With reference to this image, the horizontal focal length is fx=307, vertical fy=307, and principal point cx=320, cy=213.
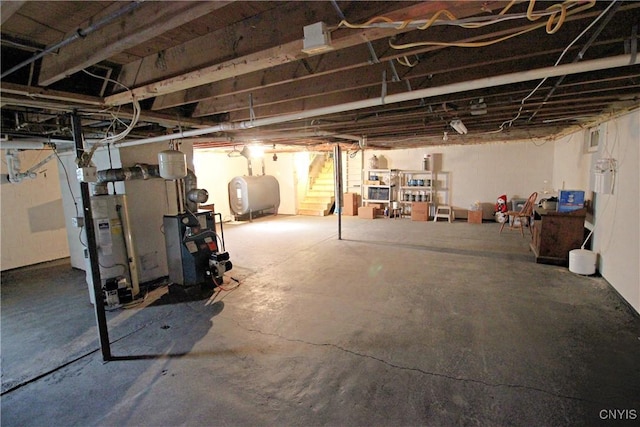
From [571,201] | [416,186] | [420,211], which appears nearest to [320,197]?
[416,186]

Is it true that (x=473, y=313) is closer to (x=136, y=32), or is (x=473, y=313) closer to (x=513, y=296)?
(x=513, y=296)

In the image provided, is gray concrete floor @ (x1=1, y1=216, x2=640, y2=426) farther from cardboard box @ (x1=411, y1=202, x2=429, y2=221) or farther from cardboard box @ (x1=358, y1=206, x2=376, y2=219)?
cardboard box @ (x1=358, y1=206, x2=376, y2=219)

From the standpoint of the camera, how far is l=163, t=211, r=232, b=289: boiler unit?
3.65 metres

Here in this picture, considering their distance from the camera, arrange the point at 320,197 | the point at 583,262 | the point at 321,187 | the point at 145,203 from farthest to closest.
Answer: the point at 321,187
the point at 320,197
the point at 145,203
the point at 583,262

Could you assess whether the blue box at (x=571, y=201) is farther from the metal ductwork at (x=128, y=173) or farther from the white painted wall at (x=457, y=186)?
the metal ductwork at (x=128, y=173)

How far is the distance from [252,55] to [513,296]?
3.54m

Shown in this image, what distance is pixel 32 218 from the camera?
5336 mm

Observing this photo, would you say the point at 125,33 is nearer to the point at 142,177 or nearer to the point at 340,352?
the point at 340,352

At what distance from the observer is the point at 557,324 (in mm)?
2789

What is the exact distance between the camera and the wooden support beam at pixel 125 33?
120cm

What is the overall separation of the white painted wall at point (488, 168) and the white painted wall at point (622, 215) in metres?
3.43

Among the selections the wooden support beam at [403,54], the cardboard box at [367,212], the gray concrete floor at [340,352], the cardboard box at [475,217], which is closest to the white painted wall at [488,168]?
the cardboard box at [475,217]

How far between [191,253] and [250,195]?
518 centimetres

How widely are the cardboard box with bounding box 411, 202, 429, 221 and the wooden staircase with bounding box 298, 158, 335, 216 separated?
2601mm
